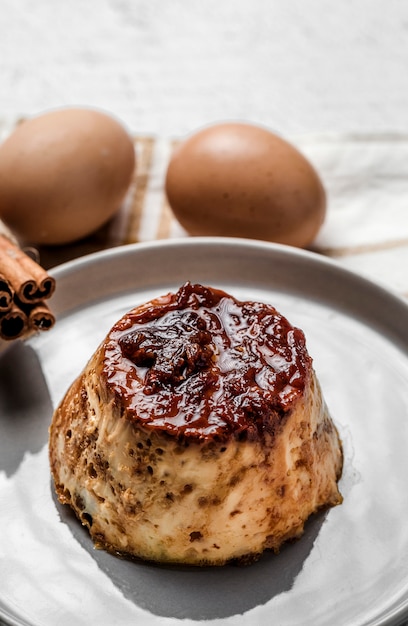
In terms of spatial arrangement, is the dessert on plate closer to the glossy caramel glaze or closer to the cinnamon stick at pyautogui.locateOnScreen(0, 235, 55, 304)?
the glossy caramel glaze

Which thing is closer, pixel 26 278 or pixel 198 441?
pixel 198 441

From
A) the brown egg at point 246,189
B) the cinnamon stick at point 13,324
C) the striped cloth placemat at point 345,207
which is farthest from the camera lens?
the striped cloth placemat at point 345,207

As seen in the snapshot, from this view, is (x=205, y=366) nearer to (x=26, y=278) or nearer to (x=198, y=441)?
(x=198, y=441)

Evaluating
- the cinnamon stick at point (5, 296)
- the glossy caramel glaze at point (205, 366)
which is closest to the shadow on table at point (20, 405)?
the cinnamon stick at point (5, 296)

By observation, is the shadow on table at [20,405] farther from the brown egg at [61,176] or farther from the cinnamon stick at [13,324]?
the brown egg at [61,176]

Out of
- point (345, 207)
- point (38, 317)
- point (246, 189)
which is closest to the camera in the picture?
point (38, 317)

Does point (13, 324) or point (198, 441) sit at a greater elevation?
point (198, 441)

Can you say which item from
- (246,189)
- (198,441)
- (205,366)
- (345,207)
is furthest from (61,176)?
(198,441)
